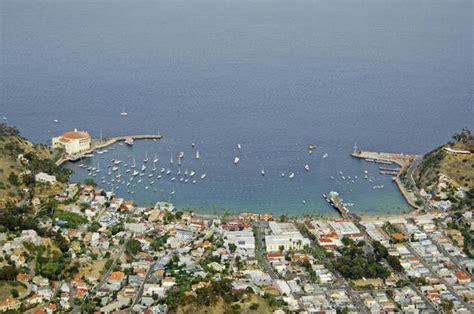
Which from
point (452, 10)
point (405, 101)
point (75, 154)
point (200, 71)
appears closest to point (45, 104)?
point (75, 154)

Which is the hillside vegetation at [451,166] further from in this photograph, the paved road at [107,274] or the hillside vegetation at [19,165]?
the hillside vegetation at [19,165]

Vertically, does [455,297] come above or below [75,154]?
below

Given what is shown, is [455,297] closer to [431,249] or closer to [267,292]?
[431,249]

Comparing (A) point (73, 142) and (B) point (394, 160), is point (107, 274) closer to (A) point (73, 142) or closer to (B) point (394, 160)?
(A) point (73, 142)

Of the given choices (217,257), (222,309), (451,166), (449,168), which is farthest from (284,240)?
(451,166)

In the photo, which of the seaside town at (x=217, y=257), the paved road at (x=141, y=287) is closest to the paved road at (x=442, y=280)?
the seaside town at (x=217, y=257)

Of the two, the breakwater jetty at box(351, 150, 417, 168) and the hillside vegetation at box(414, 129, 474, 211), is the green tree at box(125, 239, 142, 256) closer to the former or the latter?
the hillside vegetation at box(414, 129, 474, 211)
